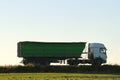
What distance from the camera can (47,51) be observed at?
2414 inches

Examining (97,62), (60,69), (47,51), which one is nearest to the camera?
(60,69)

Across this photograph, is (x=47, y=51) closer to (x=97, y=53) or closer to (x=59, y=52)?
(x=59, y=52)

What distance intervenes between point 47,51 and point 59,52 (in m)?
1.64

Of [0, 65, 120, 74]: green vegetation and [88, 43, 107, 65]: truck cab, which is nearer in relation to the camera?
[0, 65, 120, 74]: green vegetation

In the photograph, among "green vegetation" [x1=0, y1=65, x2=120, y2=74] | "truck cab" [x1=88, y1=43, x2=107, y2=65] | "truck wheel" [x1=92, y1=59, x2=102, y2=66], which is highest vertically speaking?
"truck cab" [x1=88, y1=43, x2=107, y2=65]

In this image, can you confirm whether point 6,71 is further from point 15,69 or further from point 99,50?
point 99,50

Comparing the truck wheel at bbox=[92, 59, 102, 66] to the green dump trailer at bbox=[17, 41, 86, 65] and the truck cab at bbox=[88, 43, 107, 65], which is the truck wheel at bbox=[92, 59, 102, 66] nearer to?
the truck cab at bbox=[88, 43, 107, 65]

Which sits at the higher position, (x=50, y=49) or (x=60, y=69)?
(x=50, y=49)

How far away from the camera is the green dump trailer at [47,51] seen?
6062 centimetres

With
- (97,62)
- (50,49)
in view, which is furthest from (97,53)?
(50,49)

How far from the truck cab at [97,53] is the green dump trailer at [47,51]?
1.27 m

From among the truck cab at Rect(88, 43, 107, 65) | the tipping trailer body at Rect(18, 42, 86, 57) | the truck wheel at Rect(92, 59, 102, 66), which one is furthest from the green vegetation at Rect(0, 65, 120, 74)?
the tipping trailer body at Rect(18, 42, 86, 57)

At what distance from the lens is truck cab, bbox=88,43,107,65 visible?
62.5 metres

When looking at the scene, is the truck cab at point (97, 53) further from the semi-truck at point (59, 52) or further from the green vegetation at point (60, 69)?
the green vegetation at point (60, 69)
